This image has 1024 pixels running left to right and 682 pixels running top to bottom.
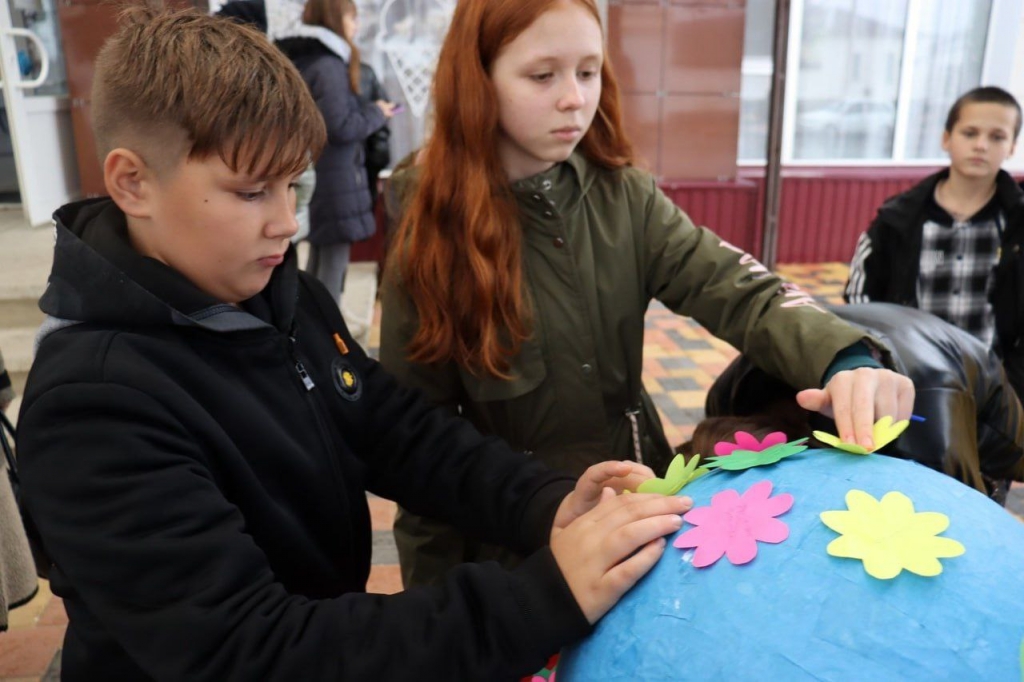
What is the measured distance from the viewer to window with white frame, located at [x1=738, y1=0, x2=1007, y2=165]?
723 centimetres

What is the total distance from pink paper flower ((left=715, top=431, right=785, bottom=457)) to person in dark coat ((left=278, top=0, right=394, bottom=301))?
3364 mm

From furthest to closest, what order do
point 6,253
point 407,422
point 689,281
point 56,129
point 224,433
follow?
point 56,129, point 6,253, point 689,281, point 407,422, point 224,433

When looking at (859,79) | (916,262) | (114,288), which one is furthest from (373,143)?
(859,79)

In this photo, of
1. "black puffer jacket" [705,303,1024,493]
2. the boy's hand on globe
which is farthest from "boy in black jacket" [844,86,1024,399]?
the boy's hand on globe

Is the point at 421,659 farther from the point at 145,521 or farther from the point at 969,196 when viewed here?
the point at 969,196

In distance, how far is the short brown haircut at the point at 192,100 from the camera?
919 millimetres

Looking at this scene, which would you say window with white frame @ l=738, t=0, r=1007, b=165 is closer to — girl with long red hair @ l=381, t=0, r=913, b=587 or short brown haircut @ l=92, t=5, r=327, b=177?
girl with long red hair @ l=381, t=0, r=913, b=587

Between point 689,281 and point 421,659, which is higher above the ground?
point 689,281

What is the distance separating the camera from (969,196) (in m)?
2.91

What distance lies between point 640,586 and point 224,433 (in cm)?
49

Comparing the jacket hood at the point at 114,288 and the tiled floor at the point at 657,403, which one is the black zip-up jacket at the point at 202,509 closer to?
the jacket hood at the point at 114,288

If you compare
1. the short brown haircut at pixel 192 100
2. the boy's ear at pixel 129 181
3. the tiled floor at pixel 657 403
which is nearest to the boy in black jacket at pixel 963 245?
the tiled floor at pixel 657 403

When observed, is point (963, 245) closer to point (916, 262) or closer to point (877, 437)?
point (916, 262)

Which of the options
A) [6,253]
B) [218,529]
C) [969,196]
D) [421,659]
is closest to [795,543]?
[421,659]
